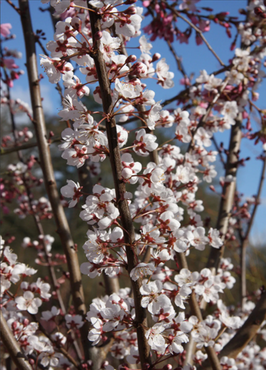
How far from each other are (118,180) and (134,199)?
1.80 ft

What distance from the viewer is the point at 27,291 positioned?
120cm

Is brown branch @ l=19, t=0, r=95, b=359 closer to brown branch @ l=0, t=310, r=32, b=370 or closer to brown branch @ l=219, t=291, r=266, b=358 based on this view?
brown branch @ l=0, t=310, r=32, b=370

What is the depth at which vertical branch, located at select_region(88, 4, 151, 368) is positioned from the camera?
667mm

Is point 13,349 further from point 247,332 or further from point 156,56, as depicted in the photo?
point 156,56

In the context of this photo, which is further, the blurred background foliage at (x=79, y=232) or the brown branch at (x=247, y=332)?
the blurred background foliage at (x=79, y=232)

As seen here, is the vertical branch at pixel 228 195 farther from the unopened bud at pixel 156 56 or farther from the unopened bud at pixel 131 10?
the unopened bud at pixel 131 10

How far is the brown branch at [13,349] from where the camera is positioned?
1.04m

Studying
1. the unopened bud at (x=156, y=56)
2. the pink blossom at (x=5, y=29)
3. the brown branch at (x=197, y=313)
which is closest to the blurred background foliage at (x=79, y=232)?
the pink blossom at (x=5, y=29)

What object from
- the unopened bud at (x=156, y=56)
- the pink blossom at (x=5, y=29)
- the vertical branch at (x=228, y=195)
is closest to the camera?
the unopened bud at (x=156, y=56)

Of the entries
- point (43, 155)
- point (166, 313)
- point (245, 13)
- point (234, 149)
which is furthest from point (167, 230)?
point (245, 13)

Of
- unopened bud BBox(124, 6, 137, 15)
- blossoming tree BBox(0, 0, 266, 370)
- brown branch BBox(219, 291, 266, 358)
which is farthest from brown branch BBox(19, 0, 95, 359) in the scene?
unopened bud BBox(124, 6, 137, 15)

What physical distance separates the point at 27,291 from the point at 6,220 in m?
5.54

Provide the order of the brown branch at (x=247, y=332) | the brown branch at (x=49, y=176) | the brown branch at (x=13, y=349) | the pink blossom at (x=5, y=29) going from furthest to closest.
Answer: the pink blossom at (x=5, y=29), the brown branch at (x=49, y=176), the brown branch at (x=247, y=332), the brown branch at (x=13, y=349)

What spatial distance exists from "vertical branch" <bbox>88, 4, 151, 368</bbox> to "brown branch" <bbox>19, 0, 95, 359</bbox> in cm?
61
